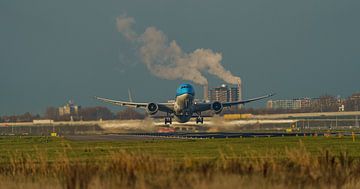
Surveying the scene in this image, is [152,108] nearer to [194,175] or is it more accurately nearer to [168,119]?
[168,119]

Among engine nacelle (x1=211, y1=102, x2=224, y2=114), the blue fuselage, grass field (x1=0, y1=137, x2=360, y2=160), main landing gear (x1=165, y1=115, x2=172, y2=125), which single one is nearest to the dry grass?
grass field (x1=0, y1=137, x2=360, y2=160)

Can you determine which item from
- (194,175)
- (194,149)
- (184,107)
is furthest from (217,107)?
(194,175)

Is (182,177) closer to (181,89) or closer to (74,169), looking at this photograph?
(74,169)

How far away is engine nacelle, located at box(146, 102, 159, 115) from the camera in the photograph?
112m

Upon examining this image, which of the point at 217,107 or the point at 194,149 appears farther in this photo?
the point at 217,107

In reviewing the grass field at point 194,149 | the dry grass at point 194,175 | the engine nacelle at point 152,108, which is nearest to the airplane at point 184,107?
the engine nacelle at point 152,108

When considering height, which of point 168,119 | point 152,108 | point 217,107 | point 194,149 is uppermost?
point 217,107

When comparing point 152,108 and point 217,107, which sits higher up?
point 217,107

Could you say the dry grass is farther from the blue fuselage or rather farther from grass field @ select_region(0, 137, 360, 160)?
the blue fuselage

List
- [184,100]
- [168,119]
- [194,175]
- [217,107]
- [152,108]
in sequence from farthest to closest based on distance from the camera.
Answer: [168,119] → [152,108] → [217,107] → [184,100] → [194,175]

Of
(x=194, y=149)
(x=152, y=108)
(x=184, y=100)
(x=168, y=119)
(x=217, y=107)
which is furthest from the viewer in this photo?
(x=168, y=119)

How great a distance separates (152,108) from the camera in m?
113

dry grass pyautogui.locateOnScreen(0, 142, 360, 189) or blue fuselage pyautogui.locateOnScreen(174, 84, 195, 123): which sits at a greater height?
blue fuselage pyautogui.locateOnScreen(174, 84, 195, 123)

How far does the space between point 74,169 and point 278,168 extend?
24.4 feet
